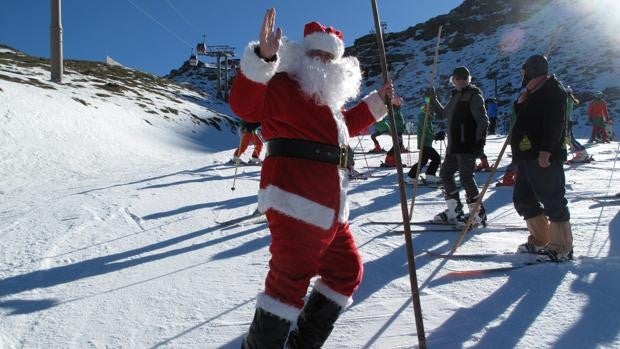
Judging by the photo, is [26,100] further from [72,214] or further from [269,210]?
[269,210]

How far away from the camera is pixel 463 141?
492cm

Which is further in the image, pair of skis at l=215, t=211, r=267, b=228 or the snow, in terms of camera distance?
pair of skis at l=215, t=211, r=267, b=228

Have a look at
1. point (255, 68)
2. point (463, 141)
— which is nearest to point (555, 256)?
point (463, 141)

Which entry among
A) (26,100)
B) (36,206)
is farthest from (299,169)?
(26,100)

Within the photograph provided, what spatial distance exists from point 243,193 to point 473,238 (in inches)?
154

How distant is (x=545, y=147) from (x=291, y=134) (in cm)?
218

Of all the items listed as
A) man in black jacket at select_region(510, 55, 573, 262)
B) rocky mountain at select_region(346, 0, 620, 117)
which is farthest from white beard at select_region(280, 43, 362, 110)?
rocky mountain at select_region(346, 0, 620, 117)

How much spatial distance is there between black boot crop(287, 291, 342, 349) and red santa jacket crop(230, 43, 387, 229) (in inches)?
16.7

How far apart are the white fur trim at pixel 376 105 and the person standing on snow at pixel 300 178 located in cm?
24

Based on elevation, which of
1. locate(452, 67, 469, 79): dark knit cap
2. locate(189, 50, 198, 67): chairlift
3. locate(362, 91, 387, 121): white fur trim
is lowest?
locate(362, 91, 387, 121): white fur trim

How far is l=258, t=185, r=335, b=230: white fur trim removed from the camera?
2.04 metres

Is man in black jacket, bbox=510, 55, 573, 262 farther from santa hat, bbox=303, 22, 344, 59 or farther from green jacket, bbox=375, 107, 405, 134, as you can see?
green jacket, bbox=375, 107, 405, 134

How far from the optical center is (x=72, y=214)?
17.3ft

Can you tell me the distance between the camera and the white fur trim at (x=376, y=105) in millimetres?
2617
